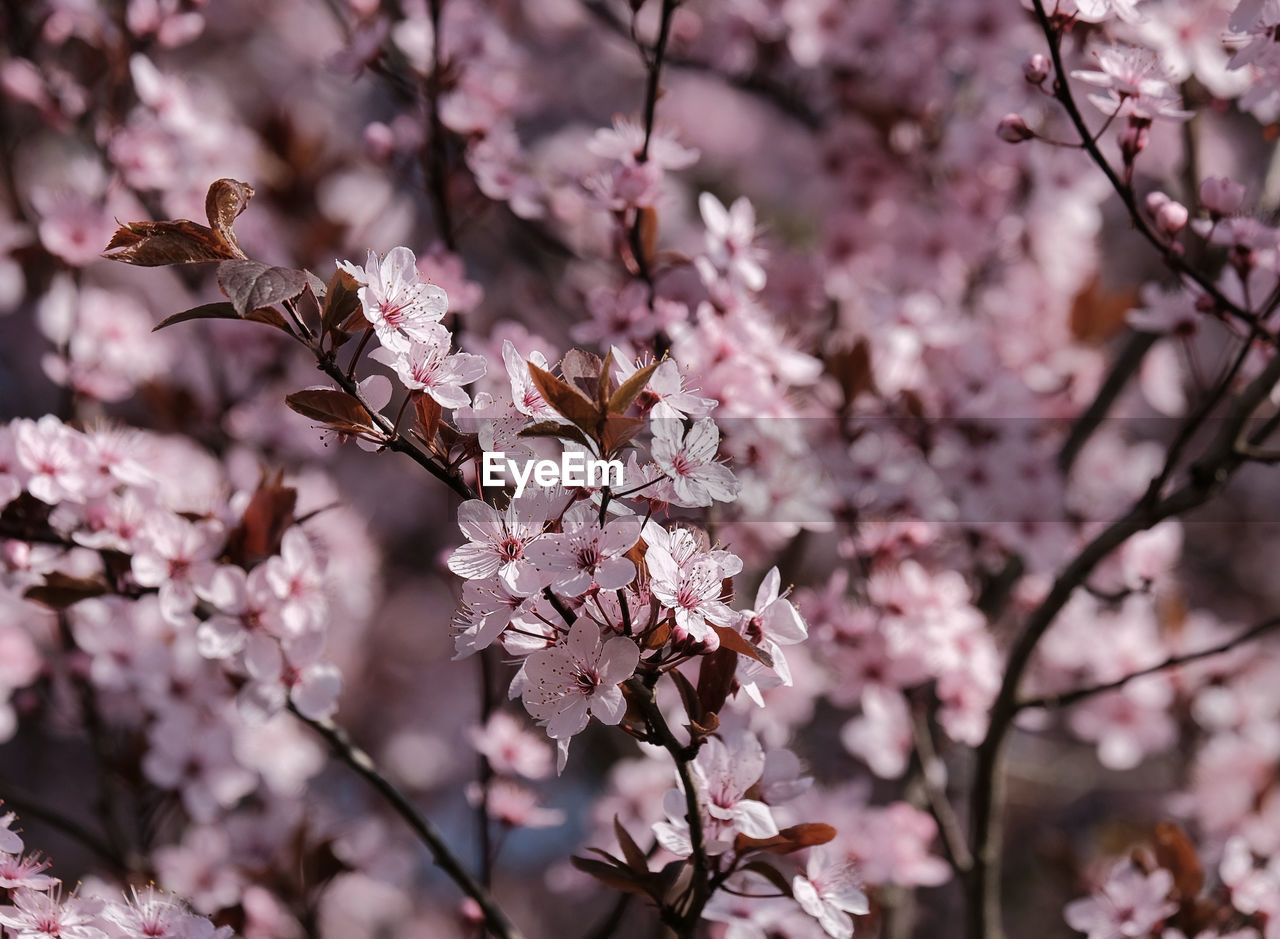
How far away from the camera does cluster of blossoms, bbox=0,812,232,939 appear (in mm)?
1184

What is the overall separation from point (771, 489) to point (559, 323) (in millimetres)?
1331

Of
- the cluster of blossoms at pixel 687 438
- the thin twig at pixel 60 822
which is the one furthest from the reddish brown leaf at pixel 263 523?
the thin twig at pixel 60 822

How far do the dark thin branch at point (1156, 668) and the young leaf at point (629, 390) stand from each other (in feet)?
3.05

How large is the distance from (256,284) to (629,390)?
0.35 m

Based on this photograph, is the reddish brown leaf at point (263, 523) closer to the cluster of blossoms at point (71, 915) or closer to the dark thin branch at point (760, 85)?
the cluster of blossoms at point (71, 915)

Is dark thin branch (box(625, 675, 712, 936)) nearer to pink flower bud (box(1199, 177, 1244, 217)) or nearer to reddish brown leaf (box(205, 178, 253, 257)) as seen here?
reddish brown leaf (box(205, 178, 253, 257))

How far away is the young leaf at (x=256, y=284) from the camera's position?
3.28ft

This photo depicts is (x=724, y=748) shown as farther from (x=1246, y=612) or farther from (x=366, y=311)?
(x=1246, y=612)

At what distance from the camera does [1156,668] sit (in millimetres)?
1613

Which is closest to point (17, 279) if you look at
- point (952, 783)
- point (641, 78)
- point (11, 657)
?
point (11, 657)

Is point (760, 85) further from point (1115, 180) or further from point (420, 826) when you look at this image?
point (420, 826)

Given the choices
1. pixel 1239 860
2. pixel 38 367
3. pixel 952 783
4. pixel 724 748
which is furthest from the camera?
pixel 38 367

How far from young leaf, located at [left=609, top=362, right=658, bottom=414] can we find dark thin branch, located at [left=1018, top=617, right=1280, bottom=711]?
930 mm

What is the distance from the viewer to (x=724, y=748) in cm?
124
